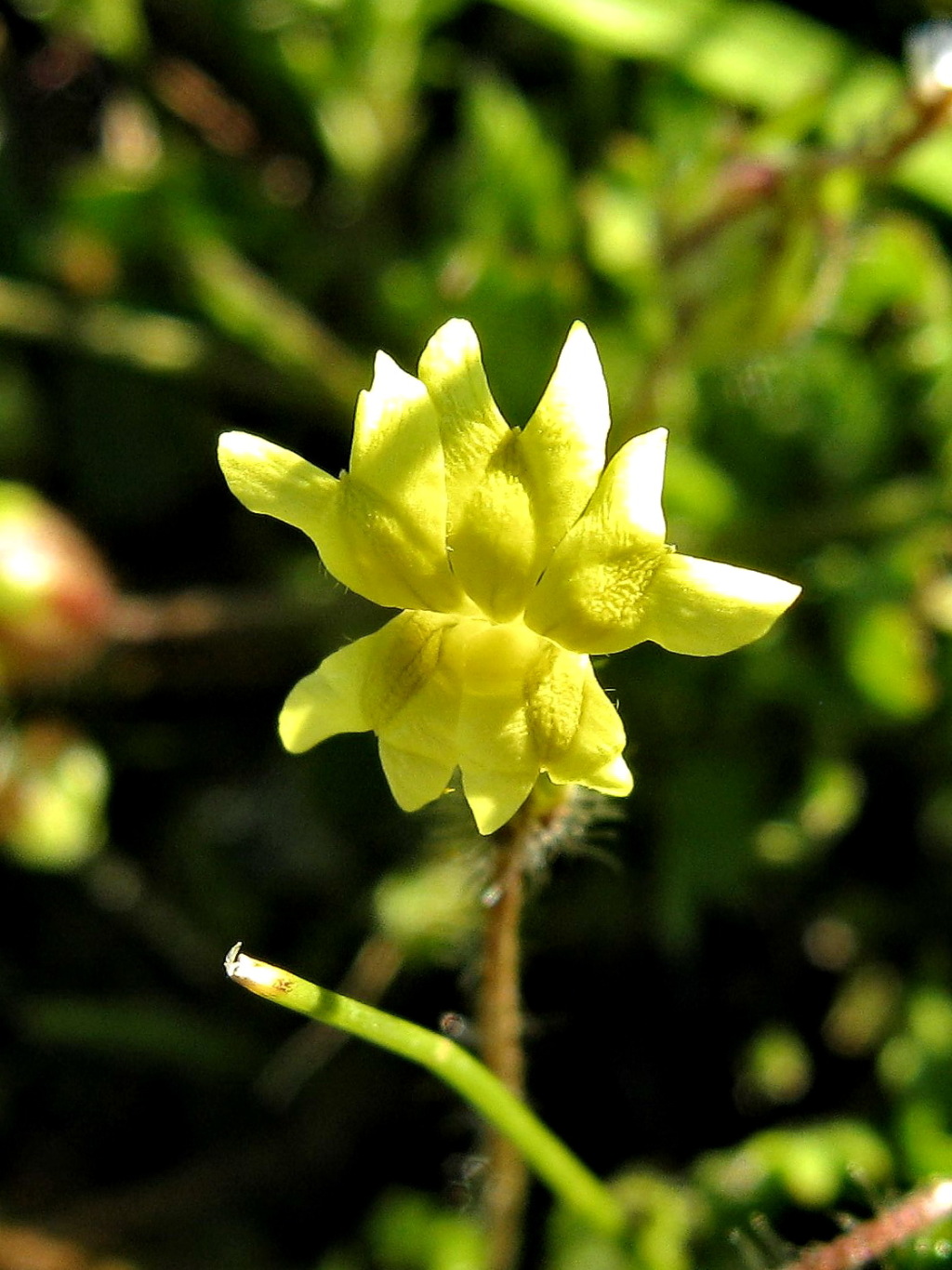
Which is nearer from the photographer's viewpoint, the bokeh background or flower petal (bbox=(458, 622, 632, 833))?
flower petal (bbox=(458, 622, 632, 833))

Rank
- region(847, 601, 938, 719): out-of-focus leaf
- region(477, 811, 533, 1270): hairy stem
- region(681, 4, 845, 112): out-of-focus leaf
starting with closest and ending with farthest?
region(477, 811, 533, 1270): hairy stem → region(847, 601, 938, 719): out-of-focus leaf → region(681, 4, 845, 112): out-of-focus leaf

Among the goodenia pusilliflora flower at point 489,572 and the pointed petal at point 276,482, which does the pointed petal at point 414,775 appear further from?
the pointed petal at point 276,482

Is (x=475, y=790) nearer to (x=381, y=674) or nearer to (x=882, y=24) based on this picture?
(x=381, y=674)

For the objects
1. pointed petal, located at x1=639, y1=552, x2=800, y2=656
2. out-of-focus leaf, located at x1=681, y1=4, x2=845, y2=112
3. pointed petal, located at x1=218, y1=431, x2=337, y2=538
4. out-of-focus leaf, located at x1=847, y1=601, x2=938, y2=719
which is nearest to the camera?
pointed petal, located at x1=639, y1=552, x2=800, y2=656

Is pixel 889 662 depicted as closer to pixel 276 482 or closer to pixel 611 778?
pixel 611 778

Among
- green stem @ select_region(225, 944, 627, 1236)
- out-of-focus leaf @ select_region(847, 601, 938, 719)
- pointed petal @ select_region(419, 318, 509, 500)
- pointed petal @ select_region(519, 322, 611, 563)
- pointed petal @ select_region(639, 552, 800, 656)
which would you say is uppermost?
out-of-focus leaf @ select_region(847, 601, 938, 719)

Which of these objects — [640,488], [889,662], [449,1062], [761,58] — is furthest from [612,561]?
[761,58]

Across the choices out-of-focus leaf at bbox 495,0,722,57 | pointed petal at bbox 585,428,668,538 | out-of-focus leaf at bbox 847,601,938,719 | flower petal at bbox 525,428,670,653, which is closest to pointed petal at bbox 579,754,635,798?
flower petal at bbox 525,428,670,653

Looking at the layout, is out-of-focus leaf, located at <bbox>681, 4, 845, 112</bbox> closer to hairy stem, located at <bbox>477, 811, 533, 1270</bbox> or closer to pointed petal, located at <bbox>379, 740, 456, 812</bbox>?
hairy stem, located at <bbox>477, 811, 533, 1270</bbox>

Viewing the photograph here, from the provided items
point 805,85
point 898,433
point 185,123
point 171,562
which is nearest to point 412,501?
point 898,433
